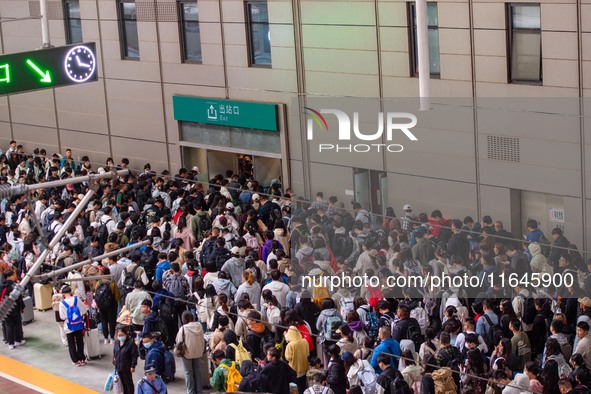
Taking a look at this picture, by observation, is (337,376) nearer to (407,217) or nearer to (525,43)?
(407,217)

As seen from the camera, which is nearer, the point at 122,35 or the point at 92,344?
the point at 92,344

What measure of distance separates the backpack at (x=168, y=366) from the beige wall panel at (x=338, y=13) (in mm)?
8064

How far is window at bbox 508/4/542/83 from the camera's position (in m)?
18.9

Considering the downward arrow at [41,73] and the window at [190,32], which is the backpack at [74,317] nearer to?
the downward arrow at [41,73]

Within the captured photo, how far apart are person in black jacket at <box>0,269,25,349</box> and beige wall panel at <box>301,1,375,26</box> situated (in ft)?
25.2

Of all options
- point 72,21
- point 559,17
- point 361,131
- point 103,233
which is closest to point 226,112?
point 361,131

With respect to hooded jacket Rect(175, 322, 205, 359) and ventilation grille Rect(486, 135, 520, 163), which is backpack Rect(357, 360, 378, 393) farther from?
ventilation grille Rect(486, 135, 520, 163)

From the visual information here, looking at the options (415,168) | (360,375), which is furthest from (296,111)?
(360,375)

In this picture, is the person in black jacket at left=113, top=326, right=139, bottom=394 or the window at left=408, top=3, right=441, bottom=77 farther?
the window at left=408, top=3, right=441, bottom=77

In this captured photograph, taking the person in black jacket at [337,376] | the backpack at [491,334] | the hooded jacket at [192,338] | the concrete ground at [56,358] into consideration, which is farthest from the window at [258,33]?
the person in black jacket at [337,376]

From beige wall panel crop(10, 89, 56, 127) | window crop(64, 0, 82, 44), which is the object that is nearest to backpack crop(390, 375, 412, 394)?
window crop(64, 0, 82, 44)

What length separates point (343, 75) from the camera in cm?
2198

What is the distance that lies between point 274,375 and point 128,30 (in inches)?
561

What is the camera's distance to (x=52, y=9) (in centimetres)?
2806
